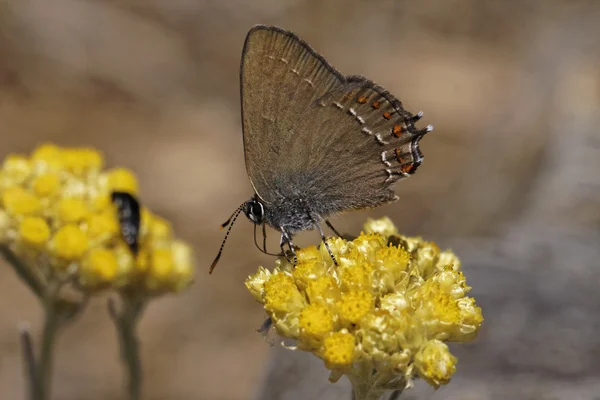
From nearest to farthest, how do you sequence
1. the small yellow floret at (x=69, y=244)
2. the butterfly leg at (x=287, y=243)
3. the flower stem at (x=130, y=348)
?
1. the butterfly leg at (x=287, y=243)
2. the small yellow floret at (x=69, y=244)
3. the flower stem at (x=130, y=348)

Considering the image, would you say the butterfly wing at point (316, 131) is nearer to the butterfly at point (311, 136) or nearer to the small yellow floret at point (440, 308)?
the butterfly at point (311, 136)

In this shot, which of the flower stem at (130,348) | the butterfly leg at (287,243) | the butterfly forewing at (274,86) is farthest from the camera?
the flower stem at (130,348)

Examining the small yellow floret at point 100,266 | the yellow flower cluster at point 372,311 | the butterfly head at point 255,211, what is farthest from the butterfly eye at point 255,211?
the small yellow floret at point 100,266

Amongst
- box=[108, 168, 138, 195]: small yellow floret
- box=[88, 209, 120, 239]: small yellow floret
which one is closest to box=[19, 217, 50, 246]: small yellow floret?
box=[88, 209, 120, 239]: small yellow floret

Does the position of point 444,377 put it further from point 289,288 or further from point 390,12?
point 390,12

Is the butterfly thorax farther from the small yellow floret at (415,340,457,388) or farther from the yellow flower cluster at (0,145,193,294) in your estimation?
the small yellow floret at (415,340,457,388)

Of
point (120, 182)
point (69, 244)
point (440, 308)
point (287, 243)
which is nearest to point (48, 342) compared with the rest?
point (69, 244)
